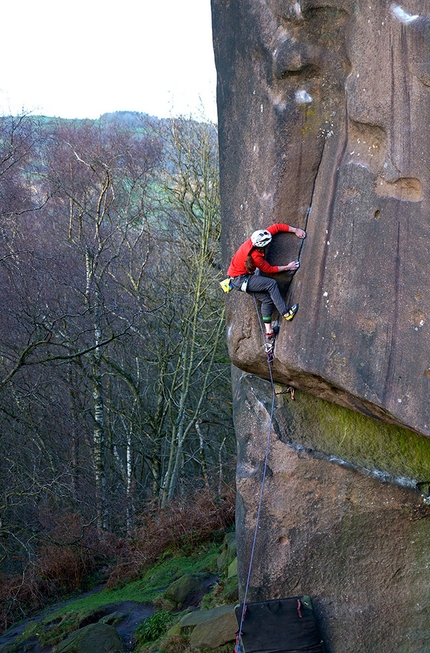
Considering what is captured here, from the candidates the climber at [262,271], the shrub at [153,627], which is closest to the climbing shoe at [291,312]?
the climber at [262,271]

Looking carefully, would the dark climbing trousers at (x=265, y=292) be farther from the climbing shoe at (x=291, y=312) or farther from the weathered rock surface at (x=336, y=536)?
the weathered rock surface at (x=336, y=536)

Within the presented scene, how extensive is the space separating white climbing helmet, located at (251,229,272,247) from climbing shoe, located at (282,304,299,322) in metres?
0.57

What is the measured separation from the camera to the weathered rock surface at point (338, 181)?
16.7 ft

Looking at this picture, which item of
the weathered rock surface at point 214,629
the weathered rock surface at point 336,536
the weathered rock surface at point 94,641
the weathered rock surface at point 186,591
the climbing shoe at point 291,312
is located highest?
the climbing shoe at point 291,312

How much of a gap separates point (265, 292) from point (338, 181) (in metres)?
1.11

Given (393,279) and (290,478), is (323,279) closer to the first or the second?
(393,279)

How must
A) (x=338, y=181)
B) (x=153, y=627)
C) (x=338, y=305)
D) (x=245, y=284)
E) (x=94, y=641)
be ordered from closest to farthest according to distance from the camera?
(x=338, y=305), (x=338, y=181), (x=245, y=284), (x=94, y=641), (x=153, y=627)

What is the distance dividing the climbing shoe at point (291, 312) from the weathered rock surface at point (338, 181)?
0.06 meters

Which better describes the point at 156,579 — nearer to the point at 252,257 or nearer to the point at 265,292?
the point at 265,292

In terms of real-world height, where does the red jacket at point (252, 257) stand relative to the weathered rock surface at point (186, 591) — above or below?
above

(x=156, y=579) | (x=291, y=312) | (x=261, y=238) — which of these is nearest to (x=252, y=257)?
(x=261, y=238)

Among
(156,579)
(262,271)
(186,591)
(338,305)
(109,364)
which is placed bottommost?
(156,579)

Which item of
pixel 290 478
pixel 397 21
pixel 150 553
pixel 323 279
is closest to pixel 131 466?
pixel 150 553

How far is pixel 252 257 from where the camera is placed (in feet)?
19.6
